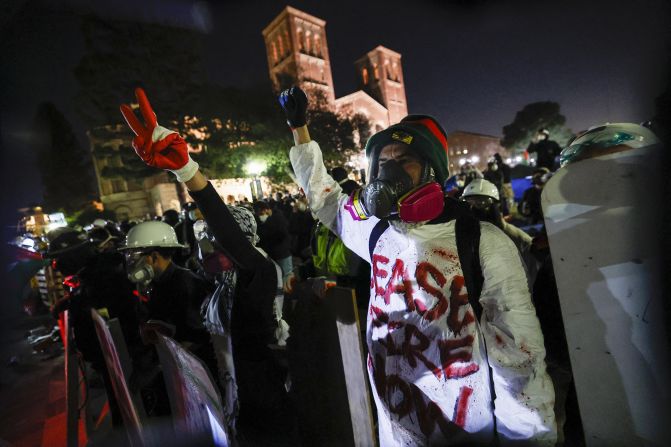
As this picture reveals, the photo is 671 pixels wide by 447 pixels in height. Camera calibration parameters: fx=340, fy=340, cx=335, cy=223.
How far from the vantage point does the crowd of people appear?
1315mm

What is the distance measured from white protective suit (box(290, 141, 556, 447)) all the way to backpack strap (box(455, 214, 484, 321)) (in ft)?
0.08

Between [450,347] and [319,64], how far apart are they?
67615 millimetres

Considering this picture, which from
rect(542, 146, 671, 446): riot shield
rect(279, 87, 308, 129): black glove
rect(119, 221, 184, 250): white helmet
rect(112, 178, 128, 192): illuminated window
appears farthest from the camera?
rect(112, 178, 128, 192): illuminated window

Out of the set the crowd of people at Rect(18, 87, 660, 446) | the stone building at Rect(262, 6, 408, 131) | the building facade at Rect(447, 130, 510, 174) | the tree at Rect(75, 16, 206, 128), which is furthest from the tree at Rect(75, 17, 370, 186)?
the building facade at Rect(447, 130, 510, 174)

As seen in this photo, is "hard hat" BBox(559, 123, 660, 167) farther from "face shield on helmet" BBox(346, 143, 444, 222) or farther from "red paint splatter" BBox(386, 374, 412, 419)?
"red paint splatter" BBox(386, 374, 412, 419)

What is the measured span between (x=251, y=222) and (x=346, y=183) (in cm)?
213

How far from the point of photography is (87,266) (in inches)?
141

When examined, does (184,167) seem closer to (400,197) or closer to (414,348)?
(400,197)

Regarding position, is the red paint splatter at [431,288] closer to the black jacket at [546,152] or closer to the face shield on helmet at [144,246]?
the face shield on helmet at [144,246]

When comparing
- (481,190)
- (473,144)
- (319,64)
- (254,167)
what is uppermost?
(319,64)

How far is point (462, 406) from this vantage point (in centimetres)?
145

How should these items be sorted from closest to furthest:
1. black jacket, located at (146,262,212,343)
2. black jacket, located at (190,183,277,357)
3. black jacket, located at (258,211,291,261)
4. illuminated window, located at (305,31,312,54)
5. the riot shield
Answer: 1. the riot shield
2. black jacket, located at (190,183,277,357)
3. black jacket, located at (146,262,212,343)
4. black jacket, located at (258,211,291,261)
5. illuminated window, located at (305,31,312,54)

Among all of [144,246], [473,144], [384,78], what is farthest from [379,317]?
[473,144]

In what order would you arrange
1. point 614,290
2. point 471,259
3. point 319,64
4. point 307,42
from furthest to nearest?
point 319,64
point 307,42
point 471,259
point 614,290
